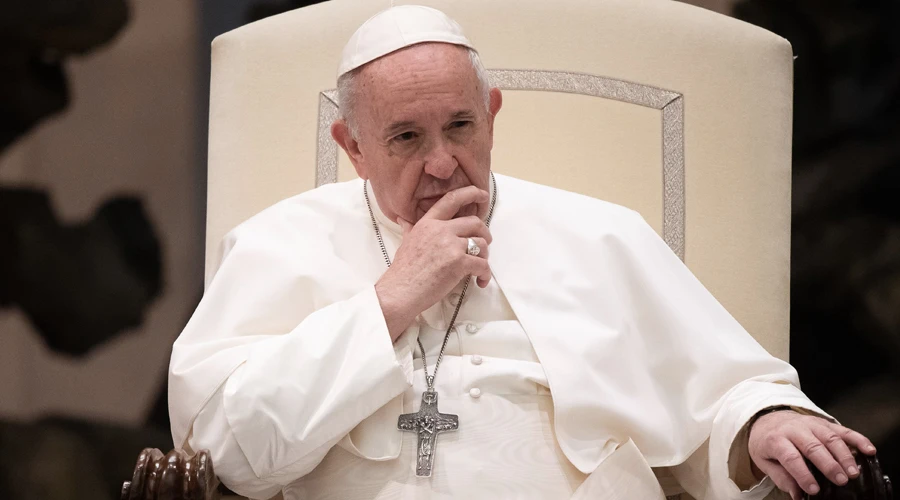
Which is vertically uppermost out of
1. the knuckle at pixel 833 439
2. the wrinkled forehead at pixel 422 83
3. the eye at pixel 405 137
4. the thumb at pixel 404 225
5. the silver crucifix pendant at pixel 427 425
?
the wrinkled forehead at pixel 422 83

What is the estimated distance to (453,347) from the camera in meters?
2.60

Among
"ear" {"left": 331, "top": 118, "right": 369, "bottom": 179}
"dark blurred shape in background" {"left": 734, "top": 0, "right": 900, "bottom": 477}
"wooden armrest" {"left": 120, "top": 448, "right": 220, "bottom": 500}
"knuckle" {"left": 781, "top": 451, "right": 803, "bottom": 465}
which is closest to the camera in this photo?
"wooden armrest" {"left": 120, "top": 448, "right": 220, "bottom": 500}

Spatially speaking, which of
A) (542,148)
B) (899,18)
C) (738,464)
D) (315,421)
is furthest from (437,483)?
(899,18)

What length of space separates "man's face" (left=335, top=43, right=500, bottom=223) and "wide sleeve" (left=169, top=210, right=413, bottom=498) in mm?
310

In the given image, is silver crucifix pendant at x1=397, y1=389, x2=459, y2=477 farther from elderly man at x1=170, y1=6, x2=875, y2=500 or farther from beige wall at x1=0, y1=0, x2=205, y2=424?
beige wall at x1=0, y1=0, x2=205, y2=424

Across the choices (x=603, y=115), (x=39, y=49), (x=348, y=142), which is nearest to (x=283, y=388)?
(x=348, y=142)

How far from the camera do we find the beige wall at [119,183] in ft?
13.5

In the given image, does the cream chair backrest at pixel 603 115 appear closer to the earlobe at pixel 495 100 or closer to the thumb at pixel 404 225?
the earlobe at pixel 495 100

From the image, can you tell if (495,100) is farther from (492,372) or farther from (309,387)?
(309,387)

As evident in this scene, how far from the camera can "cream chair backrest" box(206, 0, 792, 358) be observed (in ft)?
Result: 10.8

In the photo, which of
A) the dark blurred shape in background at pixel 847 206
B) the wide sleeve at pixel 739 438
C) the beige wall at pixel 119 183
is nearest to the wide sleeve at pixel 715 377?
the wide sleeve at pixel 739 438

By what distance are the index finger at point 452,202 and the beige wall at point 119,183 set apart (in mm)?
1823

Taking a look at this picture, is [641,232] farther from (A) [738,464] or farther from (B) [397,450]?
(B) [397,450]

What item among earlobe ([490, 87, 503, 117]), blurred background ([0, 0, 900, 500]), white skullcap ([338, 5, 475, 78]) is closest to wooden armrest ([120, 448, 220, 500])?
white skullcap ([338, 5, 475, 78])
